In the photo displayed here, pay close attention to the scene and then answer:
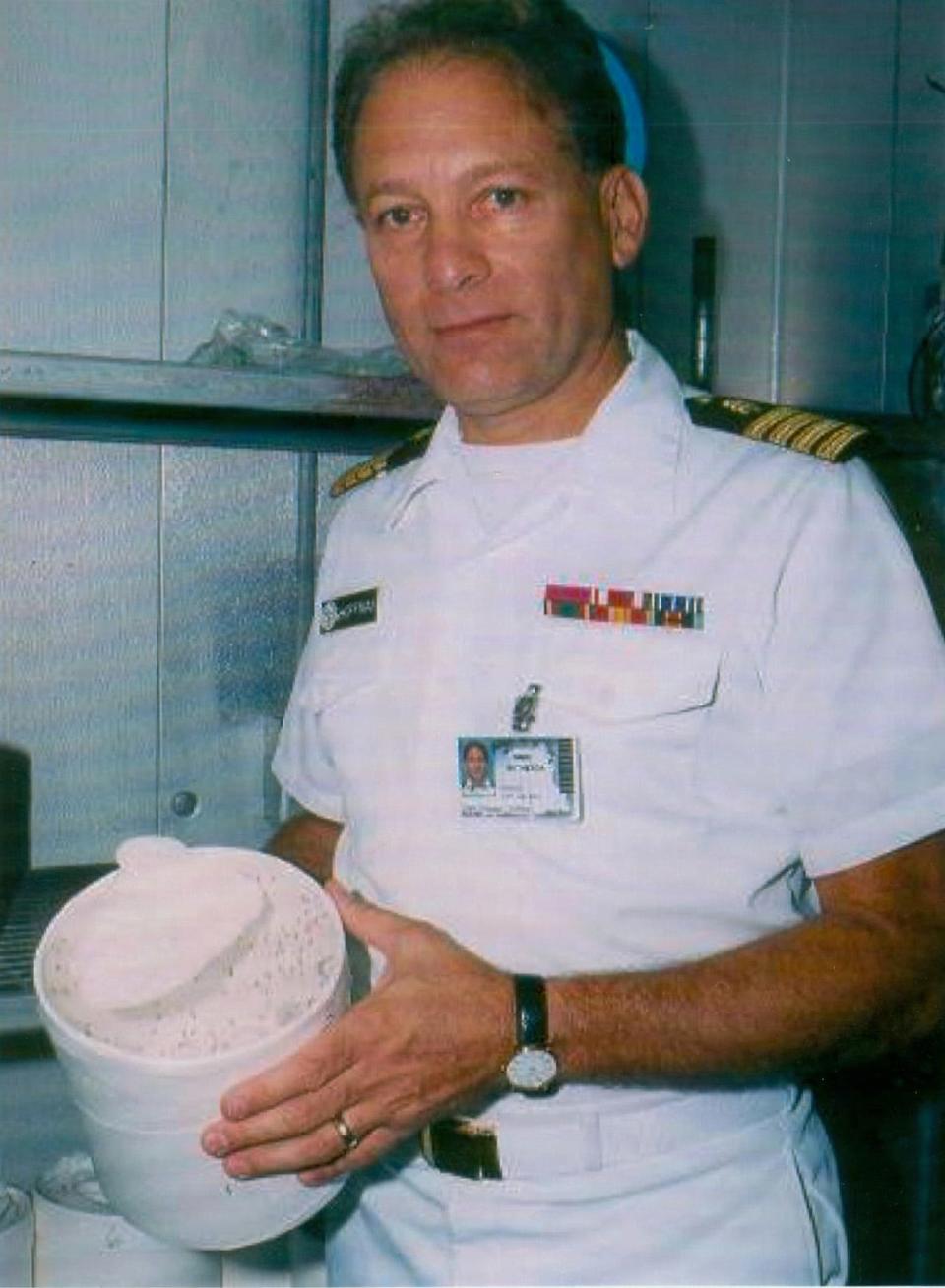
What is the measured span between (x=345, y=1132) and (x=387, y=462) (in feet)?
2.37

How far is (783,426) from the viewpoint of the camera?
103cm

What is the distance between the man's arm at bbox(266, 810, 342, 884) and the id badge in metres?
0.26

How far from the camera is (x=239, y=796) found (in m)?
1.52

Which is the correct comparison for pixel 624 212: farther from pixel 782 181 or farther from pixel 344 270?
pixel 782 181

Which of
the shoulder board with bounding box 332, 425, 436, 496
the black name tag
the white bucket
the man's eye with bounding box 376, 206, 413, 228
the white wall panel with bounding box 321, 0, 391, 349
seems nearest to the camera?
the white bucket

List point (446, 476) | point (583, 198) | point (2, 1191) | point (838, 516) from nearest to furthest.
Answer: point (838, 516)
point (583, 198)
point (446, 476)
point (2, 1191)

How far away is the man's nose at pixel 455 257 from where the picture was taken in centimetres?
99

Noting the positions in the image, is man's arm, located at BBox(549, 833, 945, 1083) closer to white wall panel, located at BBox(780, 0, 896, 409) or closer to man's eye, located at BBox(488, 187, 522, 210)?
man's eye, located at BBox(488, 187, 522, 210)

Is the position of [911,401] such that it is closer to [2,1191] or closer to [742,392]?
[742,392]

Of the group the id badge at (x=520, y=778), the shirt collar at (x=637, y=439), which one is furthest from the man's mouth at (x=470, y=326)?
the id badge at (x=520, y=778)

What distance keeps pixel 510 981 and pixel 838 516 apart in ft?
1.40

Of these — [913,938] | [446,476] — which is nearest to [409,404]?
[446,476]

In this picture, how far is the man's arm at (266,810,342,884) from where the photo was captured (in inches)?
46.6

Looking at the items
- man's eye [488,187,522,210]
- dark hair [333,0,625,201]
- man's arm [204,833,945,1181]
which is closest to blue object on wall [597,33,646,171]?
dark hair [333,0,625,201]
